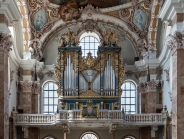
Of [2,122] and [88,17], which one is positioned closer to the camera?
[2,122]

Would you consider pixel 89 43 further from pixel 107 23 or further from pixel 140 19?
pixel 140 19

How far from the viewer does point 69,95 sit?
104 feet

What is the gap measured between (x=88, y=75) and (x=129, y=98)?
4.37 m

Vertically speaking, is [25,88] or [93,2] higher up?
[93,2]

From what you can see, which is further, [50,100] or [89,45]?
[89,45]

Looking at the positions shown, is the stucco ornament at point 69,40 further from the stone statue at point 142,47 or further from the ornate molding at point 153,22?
the ornate molding at point 153,22

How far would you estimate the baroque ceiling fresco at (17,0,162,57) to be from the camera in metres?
33.4

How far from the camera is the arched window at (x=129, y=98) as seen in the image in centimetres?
3481

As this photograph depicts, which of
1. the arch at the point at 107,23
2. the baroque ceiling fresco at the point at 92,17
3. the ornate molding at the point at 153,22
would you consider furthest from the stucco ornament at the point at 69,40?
the ornate molding at the point at 153,22

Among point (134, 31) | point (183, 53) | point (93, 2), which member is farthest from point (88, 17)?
point (183, 53)

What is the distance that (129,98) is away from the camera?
115ft

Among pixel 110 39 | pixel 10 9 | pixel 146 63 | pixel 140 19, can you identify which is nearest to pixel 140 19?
pixel 140 19

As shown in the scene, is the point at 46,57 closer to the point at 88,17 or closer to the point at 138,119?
the point at 88,17

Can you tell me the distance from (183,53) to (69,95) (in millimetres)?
10929
